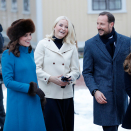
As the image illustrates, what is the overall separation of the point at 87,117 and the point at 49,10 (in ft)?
34.0

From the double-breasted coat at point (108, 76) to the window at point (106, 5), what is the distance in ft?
42.7

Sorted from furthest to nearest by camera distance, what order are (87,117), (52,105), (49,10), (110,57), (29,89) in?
(49,10) → (87,117) → (52,105) → (110,57) → (29,89)

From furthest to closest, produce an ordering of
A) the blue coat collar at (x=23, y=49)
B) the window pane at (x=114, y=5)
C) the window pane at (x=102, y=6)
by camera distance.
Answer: the window pane at (x=102, y=6), the window pane at (x=114, y=5), the blue coat collar at (x=23, y=49)

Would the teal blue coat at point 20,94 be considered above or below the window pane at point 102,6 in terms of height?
below

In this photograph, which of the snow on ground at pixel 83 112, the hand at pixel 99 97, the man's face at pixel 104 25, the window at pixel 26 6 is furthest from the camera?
the window at pixel 26 6

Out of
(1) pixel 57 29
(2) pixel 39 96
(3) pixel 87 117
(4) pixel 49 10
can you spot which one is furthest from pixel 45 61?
(4) pixel 49 10

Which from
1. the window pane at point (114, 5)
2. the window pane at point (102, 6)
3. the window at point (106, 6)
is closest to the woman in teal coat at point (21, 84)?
the window at point (106, 6)

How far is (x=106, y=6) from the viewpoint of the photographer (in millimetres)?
17328

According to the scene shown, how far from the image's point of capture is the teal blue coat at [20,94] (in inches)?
143

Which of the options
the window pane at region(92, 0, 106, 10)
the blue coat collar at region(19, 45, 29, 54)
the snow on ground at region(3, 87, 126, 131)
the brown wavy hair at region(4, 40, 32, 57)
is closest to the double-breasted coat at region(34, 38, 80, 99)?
the blue coat collar at region(19, 45, 29, 54)

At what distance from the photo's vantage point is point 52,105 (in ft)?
14.9

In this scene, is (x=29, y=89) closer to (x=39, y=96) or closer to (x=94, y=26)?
(x=39, y=96)

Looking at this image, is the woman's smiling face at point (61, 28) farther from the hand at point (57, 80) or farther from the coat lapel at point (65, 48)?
the hand at point (57, 80)

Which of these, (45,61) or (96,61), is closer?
(96,61)
